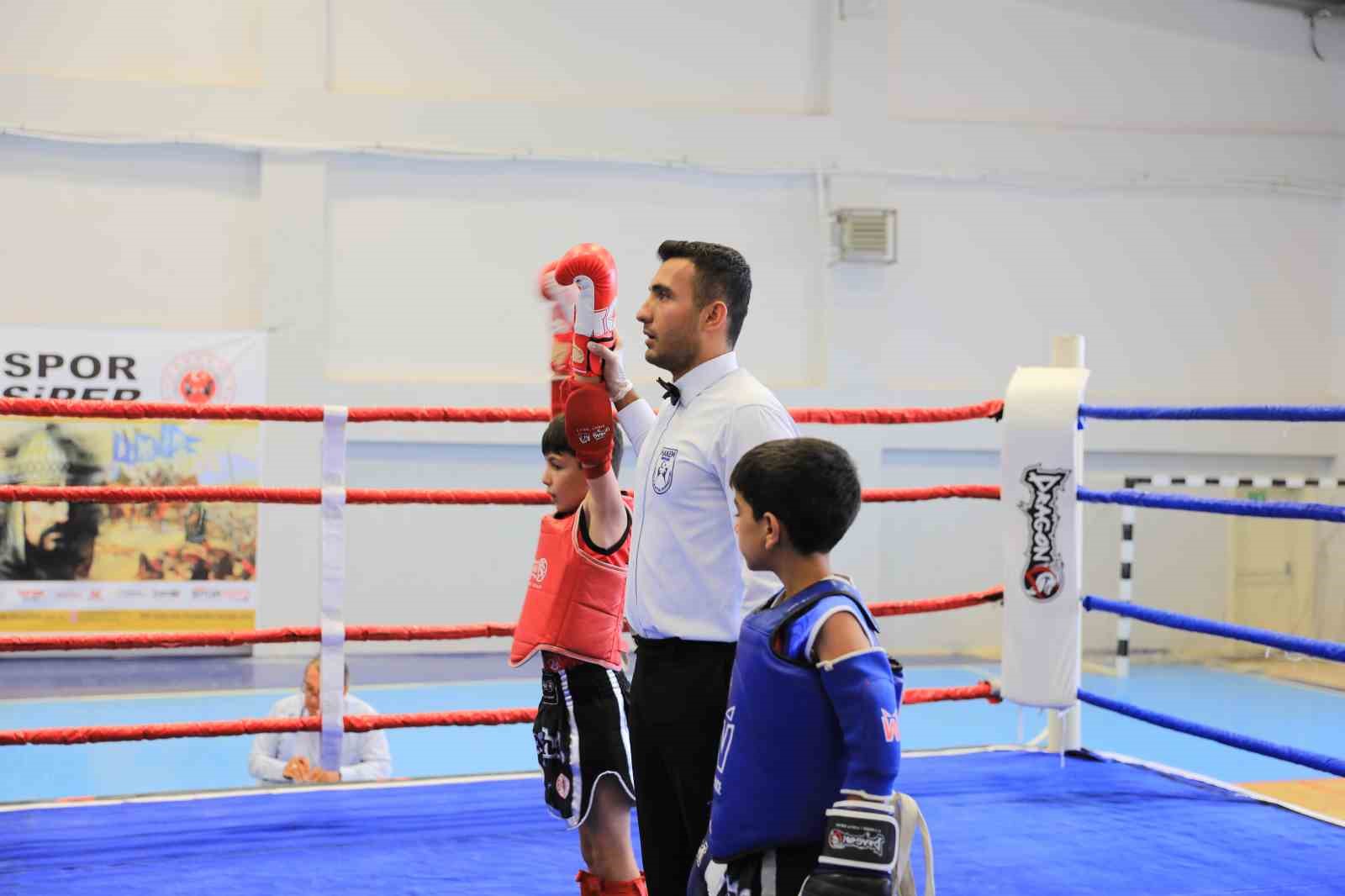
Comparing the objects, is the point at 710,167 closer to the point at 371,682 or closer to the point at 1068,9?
the point at 1068,9

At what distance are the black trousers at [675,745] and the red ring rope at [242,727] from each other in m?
1.18

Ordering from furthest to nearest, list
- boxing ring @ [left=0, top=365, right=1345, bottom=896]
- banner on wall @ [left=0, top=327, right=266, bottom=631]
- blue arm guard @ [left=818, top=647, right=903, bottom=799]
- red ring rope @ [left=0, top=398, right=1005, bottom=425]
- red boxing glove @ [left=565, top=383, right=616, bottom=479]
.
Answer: banner on wall @ [left=0, top=327, right=266, bottom=631], red ring rope @ [left=0, top=398, right=1005, bottom=425], boxing ring @ [left=0, top=365, right=1345, bottom=896], red boxing glove @ [left=565, top=383, right=616, bottom=479], blue arm guard @ [left=818, top=647, right=903, bottom=799]

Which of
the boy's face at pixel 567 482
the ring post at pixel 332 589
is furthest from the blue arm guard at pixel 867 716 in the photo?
the ring post at pixel 332 589

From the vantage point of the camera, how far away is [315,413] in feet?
11.3

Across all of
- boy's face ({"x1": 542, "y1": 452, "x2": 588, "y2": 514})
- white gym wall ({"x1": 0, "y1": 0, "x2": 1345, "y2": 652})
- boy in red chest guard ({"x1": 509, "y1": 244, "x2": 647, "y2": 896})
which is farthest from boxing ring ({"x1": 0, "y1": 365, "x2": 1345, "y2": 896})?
white gym wall ({"x1": 0, "y1": 0, "x2": 1345, "y2": 652})

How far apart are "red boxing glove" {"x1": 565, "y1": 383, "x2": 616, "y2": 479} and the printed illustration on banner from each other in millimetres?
1810

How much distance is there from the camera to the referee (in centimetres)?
209

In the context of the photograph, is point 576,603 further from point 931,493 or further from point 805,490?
point 931,493

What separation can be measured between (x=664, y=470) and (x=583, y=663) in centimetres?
62

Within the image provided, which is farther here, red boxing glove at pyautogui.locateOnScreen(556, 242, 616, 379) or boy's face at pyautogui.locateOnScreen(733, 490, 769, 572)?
red boxing glove at pyautogui.locateOnScreen(556, 242, 616, 379)

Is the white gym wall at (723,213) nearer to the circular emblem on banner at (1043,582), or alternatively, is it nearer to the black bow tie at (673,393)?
the circular emblem on banner at (1043,582)

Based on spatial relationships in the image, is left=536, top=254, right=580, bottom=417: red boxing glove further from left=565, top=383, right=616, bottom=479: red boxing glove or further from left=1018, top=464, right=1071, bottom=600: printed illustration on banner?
left=1018, top=464, right=1071, bottom=600: printed illustration on banner

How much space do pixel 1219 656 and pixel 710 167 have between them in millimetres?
4435

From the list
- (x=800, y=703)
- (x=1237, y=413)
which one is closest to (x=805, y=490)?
(x=800, y=703)
